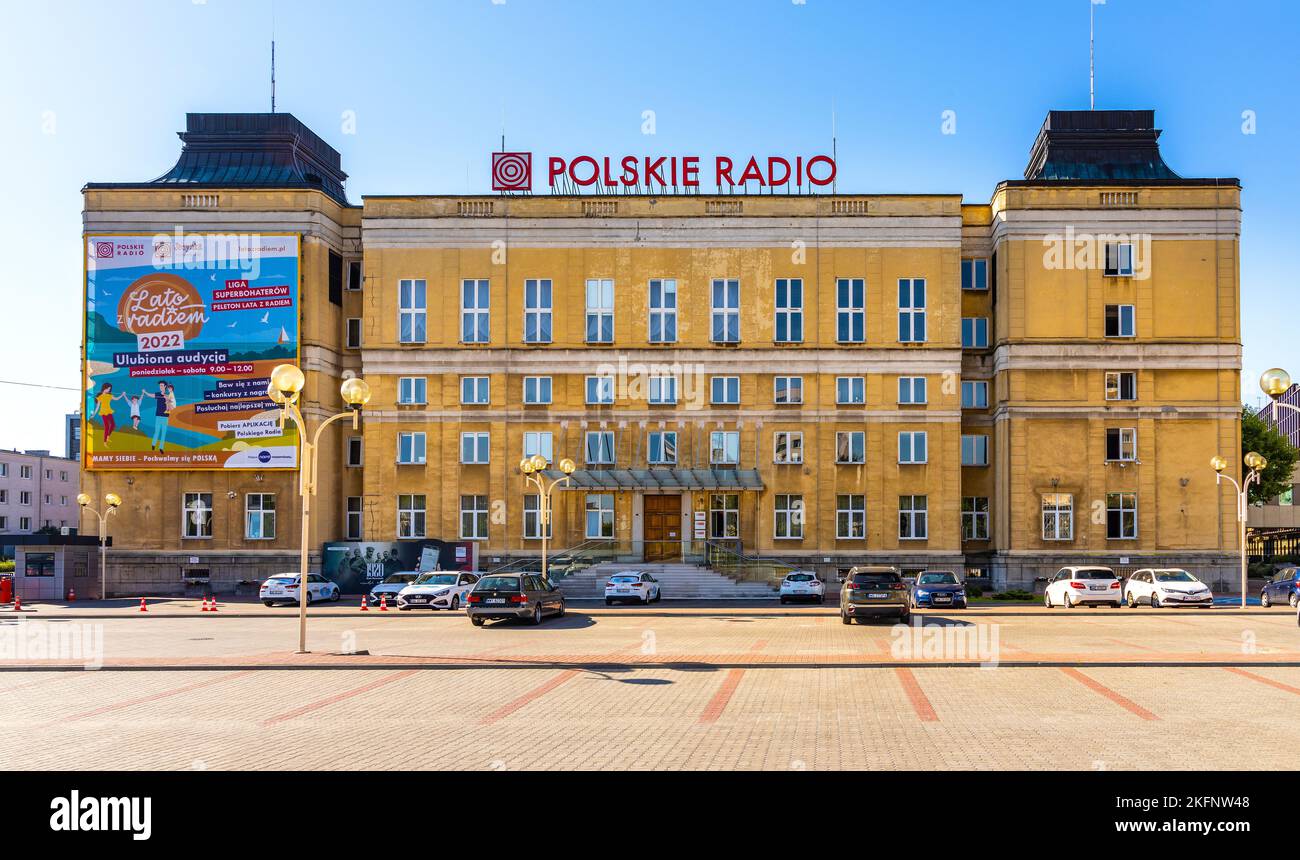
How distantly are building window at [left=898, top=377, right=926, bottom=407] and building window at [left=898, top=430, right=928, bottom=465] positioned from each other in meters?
1.59

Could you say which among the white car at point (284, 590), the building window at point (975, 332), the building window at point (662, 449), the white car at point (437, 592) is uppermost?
the building window at point (975, 332)

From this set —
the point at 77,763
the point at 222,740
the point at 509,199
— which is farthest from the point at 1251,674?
the point at 509,199

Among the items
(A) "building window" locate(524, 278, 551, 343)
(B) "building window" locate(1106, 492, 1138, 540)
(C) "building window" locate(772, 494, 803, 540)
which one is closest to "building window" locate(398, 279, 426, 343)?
(A) "building window" locate(524, 278, 551, 343)

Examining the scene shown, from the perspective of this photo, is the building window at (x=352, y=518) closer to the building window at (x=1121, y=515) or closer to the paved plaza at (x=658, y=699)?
the paved plaza at (x=658, y=699)

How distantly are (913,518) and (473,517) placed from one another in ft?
70.6

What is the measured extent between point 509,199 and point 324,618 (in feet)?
84.6

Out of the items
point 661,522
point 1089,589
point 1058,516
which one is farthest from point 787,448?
point 1089,589

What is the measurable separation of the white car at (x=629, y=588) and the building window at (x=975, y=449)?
67.9ft

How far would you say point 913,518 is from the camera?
52406 millimetres

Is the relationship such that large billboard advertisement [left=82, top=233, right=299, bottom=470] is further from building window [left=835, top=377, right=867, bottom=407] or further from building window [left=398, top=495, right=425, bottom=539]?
building window [left=835, top=377, right=867, bottom=407]

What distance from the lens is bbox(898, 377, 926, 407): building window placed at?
5269cm

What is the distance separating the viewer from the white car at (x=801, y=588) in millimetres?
42031

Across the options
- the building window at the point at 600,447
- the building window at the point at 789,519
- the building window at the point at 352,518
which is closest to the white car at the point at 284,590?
the building window at the point at 352,518

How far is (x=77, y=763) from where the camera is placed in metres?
10.9
